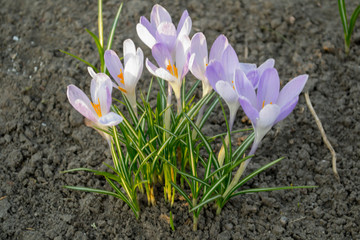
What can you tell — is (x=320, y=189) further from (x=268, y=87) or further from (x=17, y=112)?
(x=17, y=112)

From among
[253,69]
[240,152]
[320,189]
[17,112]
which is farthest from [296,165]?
[17,112]

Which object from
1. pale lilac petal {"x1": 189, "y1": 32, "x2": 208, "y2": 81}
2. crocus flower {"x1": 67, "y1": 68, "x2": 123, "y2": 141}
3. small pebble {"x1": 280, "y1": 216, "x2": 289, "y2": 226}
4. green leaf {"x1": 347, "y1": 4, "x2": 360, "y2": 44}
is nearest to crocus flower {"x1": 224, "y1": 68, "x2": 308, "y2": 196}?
pale lilac petal {"x1": 189, "y1": 32, "x2": 208, "y2": 81}

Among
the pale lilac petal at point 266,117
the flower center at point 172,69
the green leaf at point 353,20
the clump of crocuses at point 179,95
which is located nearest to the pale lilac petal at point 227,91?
the clump of crocuses at point 179,95

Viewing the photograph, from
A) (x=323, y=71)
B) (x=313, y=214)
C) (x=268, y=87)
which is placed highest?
(x=268, y=87)

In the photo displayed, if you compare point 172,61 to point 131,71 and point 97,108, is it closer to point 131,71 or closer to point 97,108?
point 131,71

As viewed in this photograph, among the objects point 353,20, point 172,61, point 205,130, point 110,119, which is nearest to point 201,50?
point 172,61

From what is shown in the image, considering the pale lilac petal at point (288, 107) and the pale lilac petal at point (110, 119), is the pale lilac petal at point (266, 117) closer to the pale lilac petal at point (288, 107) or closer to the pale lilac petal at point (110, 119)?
the pale lilac petal at point (288, 107)

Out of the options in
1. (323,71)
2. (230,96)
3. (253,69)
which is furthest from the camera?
(323,71)
